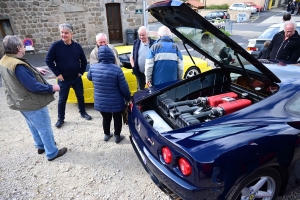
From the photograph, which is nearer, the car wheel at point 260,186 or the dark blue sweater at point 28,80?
the car wheel at point 260,186

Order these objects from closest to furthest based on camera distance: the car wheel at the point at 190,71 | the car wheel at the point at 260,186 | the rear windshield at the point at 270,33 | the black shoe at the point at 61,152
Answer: the car wheel at the point at 260,186 < the black shoe at the point at 61,152 < the car wheel at the point at 190,71 < the rear windshield at the point at 270,33

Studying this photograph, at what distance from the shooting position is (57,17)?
10031 millimetres

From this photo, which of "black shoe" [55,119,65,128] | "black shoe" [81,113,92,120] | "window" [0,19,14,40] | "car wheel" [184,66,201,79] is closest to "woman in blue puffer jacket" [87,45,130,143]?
"black shoe" [81,113,92,120]

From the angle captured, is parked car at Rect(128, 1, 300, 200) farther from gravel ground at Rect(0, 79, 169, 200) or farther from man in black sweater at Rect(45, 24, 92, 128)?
→ man in black sweater at Rect(45, 24, 92, 128)

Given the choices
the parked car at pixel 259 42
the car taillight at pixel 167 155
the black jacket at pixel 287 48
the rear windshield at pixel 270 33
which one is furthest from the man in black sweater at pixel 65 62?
the rear windshield at pixel 270 33

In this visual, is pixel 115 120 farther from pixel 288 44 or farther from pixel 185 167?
pixel 288 44

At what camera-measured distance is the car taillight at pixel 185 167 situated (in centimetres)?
159

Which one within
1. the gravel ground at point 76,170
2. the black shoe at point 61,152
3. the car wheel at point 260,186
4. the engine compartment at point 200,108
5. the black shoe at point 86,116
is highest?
the engine compartment at point 200,108

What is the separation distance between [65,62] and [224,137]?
2811 millimetres

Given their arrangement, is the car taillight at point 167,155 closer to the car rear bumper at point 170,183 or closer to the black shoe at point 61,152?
the car rear bumper at point 170,183

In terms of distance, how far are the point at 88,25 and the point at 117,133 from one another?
8.99 metres

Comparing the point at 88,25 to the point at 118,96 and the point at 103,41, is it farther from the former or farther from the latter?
the point at 118,96

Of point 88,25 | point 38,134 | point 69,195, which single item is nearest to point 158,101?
point 69,195

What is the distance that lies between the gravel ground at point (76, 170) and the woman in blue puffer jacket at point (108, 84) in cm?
62
